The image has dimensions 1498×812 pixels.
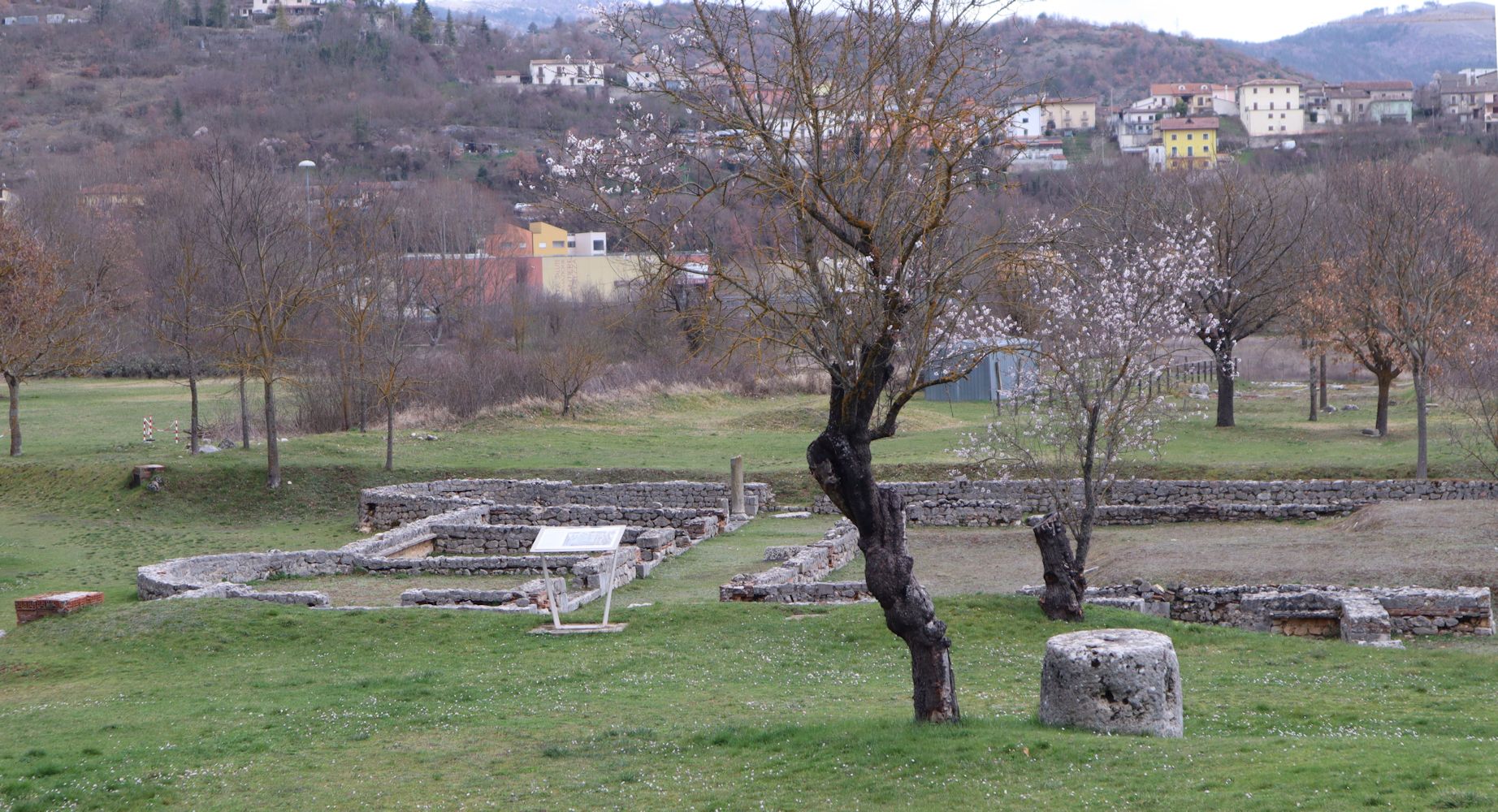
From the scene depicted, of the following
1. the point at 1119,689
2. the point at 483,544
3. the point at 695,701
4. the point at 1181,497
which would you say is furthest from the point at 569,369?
the point at 1119,689

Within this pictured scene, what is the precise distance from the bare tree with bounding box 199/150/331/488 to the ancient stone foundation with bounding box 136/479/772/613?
13.9ft

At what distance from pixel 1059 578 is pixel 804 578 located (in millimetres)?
5614

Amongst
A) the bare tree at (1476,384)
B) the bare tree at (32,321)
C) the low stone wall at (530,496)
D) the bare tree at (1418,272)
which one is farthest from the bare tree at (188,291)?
the bare tree at (1418,272)

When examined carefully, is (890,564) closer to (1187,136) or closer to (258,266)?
(258,266)

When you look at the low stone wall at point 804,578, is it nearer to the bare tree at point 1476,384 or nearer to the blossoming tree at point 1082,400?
the blossoming tree at point 1082,400

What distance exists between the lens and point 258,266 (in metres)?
30.4

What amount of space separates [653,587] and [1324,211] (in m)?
32.0

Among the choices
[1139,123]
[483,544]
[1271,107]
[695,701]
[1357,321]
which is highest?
[1271,107]

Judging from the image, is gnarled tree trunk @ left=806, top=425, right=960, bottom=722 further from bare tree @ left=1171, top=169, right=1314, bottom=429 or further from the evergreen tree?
the evergreen tree

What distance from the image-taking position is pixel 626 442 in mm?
35469

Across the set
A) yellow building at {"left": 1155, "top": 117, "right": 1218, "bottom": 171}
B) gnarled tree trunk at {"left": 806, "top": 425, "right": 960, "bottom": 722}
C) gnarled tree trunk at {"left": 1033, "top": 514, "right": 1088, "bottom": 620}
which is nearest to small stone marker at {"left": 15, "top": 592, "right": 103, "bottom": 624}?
gnarled tree trunk at {"left": 806, "top": 425, "right": 960, "bottom": 722}

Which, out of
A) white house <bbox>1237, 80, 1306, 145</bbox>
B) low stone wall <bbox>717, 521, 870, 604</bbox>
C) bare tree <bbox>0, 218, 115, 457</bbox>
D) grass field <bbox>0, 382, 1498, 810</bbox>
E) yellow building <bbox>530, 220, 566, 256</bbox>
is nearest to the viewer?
grass field <bbox>0, 382, 1498, 810</bbox>

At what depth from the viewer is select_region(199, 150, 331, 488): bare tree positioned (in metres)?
28.1

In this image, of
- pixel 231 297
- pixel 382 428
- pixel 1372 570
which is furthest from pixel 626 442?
pixel 1372 570
